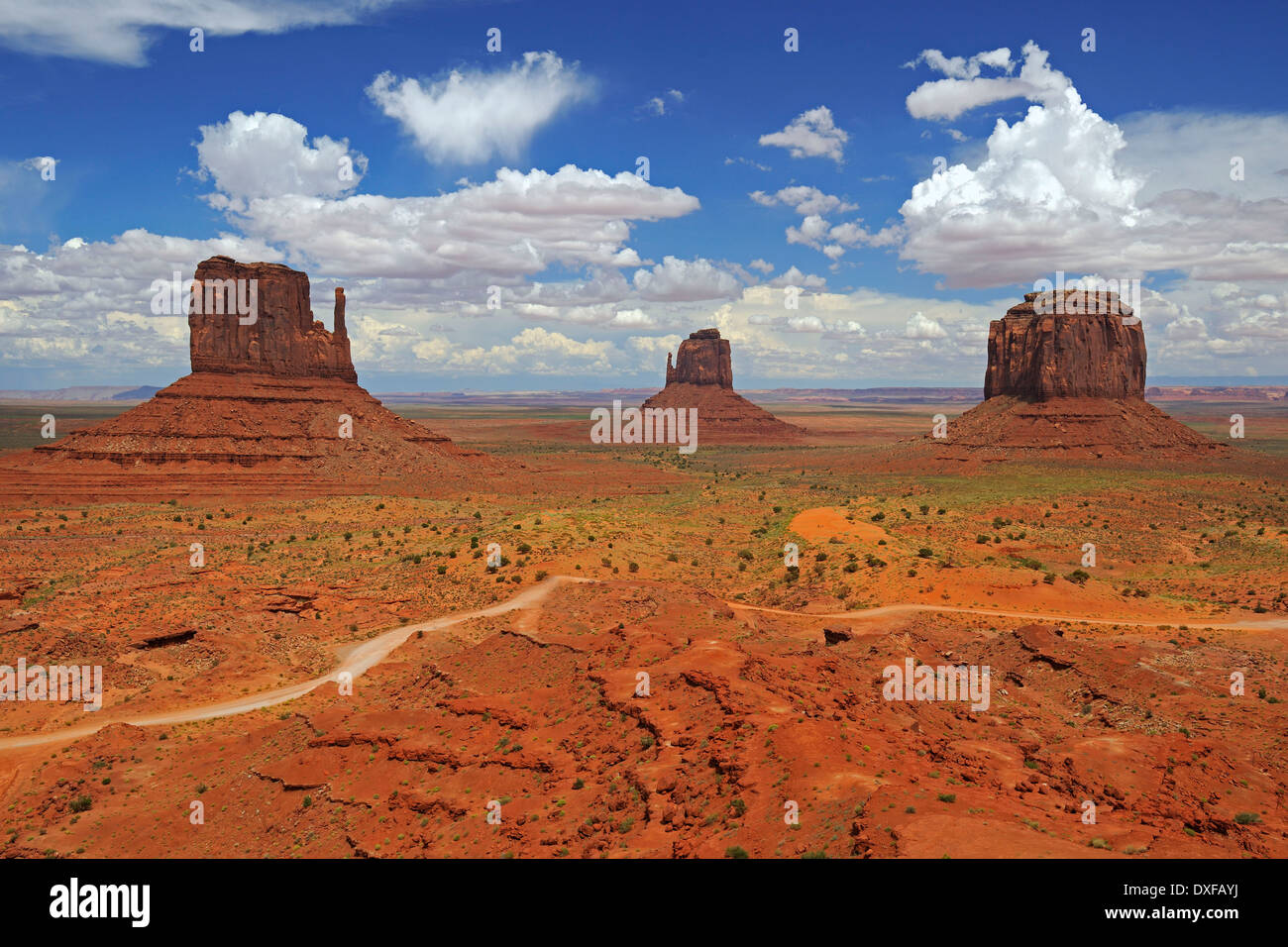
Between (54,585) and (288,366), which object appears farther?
(288,366)

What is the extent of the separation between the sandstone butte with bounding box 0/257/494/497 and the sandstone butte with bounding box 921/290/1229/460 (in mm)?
81503

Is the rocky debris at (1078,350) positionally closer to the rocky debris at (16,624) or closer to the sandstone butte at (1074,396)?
the sandstone butte at (1074,396)

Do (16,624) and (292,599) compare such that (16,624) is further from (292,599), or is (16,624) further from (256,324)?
(256,324)

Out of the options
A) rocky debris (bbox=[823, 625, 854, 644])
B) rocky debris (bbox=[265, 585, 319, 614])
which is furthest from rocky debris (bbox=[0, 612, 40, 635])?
rocky debris (bbox=[823, 625, 854, 644])

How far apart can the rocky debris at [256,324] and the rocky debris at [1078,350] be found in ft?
358

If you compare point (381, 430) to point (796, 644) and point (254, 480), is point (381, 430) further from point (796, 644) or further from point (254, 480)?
point (796, 644)

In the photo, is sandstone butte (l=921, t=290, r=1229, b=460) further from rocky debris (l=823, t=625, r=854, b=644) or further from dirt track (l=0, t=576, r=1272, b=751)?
rocky debris (l=823, t=625, r=854, b=644)

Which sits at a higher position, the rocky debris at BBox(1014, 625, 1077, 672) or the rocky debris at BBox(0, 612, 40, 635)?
the rocky debris at BBox(0, 612, 40, 635)

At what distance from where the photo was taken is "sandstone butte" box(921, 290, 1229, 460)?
116812 millimetres

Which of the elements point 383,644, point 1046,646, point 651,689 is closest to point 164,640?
point 383,644

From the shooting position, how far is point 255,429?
94750 mm

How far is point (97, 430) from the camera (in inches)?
3600

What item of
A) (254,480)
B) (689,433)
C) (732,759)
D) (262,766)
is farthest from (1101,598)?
(689,433)
